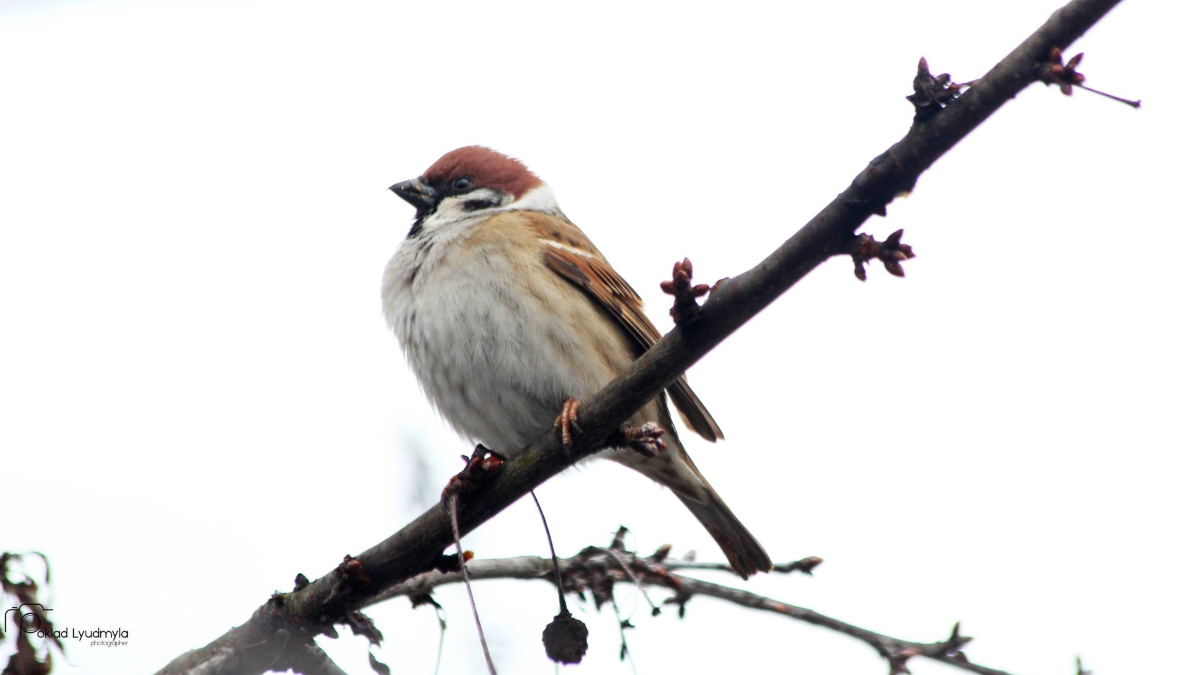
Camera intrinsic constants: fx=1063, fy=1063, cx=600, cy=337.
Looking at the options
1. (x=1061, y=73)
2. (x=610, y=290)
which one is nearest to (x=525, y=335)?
(x=610, y=290)

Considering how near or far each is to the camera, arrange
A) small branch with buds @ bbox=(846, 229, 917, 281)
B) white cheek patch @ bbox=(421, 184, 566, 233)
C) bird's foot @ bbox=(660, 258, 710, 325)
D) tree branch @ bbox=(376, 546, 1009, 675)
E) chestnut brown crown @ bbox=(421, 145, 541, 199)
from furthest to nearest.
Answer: chestnut brown crown @ bbox=(421, 145, 541, 199), white cheek patch @ bbox=(421, 184, 566, 233), tree branch @ bbox=(376, 546, 1009, 675), bird's foot @ bbox=(660, 258, 710, 325), small branch with buds @ bbox=(846, 229, 917, 281)

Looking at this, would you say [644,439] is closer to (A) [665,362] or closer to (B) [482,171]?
(A) [665,362]

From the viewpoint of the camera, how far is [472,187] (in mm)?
6273

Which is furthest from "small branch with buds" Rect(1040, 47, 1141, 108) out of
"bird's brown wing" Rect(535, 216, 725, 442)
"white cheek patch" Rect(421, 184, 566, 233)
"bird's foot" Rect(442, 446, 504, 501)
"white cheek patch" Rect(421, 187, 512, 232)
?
"white cheek patch" Rect(421, 187, 512, 232)

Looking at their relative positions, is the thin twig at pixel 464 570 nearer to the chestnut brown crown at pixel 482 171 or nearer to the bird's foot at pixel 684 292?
the bird's foot at pixel 684 292

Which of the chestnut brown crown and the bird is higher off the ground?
the chestnut brown crown

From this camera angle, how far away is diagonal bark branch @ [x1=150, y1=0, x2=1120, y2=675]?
2543 mm

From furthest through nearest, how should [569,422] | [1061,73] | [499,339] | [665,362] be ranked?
[499,339] → [569,422] → [665,362] → [1061,73]

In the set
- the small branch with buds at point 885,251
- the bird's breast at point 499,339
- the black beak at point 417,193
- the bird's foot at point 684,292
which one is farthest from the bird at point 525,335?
the small branch with buds at point 885,251

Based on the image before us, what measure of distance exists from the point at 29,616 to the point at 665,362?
6.38 ft

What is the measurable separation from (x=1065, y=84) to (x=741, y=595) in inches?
92.5

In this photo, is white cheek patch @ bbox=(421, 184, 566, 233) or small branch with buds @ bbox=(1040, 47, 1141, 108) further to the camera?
white cheek patch @ bbox=(421, 184, 566, 233)

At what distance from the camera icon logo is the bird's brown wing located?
2.54 m

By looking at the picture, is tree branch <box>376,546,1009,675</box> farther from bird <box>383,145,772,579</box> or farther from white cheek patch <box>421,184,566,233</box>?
white cheek patch <box>421,184,566,233</box>
